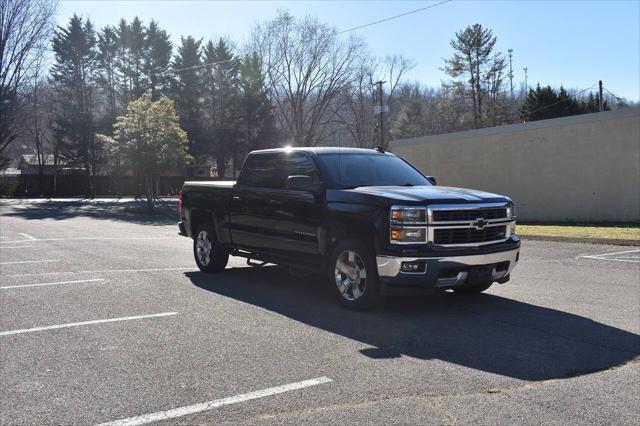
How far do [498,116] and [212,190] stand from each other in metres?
56.2

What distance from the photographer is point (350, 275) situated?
22.0 feet

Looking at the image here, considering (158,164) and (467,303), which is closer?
(467,303)

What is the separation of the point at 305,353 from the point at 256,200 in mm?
3624

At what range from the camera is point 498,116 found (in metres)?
60.8

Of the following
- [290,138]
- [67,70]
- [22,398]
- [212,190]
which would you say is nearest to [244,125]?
[290,138]

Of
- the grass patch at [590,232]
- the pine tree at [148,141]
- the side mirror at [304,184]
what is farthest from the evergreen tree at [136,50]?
the side mirror at [304,184]

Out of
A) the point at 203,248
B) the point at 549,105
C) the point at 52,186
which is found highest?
the point at 549,105

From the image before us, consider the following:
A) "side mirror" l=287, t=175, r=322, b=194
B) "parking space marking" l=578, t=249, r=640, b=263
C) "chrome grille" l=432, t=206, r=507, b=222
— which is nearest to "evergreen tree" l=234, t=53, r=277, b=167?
"parking space marking" l=578, t=249, r=640, b=263

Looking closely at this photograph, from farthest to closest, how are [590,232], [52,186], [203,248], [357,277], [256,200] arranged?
[52,186], [590,232], [203,248], [256,200], [357,277]

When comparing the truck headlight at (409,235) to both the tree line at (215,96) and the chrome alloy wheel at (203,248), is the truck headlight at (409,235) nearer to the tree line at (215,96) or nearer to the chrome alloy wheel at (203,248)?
the chrome alloy wheel at (203,248)

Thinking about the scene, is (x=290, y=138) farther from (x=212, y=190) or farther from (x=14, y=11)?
(x=212, y=190)

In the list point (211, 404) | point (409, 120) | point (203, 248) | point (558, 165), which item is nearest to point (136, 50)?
point (409, 120)

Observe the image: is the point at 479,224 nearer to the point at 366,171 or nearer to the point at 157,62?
the point at 366,171

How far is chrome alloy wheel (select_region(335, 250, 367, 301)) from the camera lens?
21.6 ft
